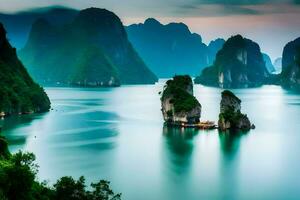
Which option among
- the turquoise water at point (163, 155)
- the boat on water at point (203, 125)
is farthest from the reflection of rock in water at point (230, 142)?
the boat on water at point (203, 125)

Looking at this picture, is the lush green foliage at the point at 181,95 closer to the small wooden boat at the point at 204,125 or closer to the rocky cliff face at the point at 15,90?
the small wooden boat at the point at 204,125

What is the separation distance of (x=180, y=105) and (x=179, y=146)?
13132 millimetres

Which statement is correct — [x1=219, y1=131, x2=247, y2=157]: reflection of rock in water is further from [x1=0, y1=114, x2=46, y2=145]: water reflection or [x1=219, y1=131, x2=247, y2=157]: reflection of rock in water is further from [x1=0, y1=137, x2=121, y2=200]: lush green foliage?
[x1=0, y1=137, x2=121, y2=200]: lush green foliage

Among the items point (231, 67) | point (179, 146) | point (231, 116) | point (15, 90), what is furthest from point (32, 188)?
point (231, 67)

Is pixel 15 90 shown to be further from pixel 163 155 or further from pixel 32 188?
pixel 32 188

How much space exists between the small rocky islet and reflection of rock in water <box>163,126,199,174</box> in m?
2.14

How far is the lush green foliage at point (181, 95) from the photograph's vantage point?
204ft

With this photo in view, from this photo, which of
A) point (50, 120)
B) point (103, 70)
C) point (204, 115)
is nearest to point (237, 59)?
point (103, 70)

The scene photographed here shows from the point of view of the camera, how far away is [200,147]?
1954 inches

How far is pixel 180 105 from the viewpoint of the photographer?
62.5 metres

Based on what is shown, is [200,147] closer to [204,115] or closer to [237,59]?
[204,115]

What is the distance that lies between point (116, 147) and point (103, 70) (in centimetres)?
13163

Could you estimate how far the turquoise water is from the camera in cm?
3416

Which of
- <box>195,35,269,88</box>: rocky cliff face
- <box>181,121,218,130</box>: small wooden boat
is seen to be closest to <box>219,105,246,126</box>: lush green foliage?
<box>181,121,218,130</box>: small wooden boat
